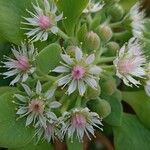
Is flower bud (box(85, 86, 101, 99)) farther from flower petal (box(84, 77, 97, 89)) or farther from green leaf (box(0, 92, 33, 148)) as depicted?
green leaf (box(0, 92, 33, 148))

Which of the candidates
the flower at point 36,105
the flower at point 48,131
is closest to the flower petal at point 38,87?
the flower at point 36,105

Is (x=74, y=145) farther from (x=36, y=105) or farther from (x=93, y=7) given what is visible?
(x=93, y=7)

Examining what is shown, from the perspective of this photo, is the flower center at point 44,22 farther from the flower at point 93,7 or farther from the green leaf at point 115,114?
the green leaf at point 115,114

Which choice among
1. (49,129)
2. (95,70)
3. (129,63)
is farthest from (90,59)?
(49,129)

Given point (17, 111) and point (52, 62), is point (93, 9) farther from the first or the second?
point (17, 111)

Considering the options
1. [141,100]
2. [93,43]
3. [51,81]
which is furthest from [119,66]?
[141,100]

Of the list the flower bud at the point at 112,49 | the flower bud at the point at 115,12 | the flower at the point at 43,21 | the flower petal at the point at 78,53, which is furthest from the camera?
the flower bud at the point at 115,12
